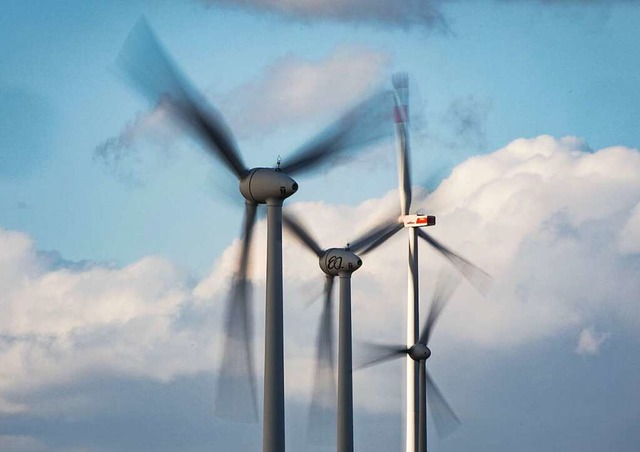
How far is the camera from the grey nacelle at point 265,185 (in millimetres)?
47094

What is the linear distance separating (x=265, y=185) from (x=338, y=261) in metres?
11.3

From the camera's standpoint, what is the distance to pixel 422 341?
70062 millimetres

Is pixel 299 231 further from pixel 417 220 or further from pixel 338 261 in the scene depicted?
pixel 417 220

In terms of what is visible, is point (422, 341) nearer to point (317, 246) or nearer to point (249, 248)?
point (317, 246)

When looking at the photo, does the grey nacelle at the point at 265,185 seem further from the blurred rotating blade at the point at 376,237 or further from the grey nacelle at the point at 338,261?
the blurred rotating blade at the point at 376,237

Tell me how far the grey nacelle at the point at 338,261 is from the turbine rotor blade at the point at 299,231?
0.68m

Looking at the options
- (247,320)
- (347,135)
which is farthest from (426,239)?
(247,320)

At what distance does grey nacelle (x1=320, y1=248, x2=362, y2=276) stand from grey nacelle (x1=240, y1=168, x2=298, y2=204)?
35.4ft

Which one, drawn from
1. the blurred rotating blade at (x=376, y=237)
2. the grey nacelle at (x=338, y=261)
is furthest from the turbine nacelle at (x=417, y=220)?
the grey nacelle at (x=338, y=261)

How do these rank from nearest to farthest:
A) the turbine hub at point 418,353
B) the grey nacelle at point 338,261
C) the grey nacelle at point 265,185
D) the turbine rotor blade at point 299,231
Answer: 1. the grey nacelle at point 265,185
2. the turbine rotor blade at point 299,231
3. the grey nacelle at point 338,261
4. the turbine hub at point 418,353

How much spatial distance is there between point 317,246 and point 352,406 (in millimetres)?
6131

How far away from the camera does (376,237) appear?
2608 inches

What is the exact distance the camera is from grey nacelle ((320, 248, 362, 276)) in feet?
190

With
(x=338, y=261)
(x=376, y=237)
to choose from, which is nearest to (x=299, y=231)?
(x=338, y=261)
